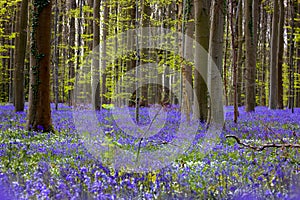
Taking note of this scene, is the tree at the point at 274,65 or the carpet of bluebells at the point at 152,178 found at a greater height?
the tree at the point at 274,65

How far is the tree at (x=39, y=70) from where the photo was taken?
1130 centimetres

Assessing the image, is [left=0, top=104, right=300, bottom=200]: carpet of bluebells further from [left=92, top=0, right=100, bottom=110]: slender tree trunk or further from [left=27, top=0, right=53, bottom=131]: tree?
[left=92, top=0, right=100, bottom=110]: slender tree trunk

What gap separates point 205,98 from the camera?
15.1m

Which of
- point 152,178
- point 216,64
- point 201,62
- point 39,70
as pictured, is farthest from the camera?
point 201,62

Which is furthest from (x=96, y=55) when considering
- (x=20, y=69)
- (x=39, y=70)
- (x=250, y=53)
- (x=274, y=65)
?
(x=39, y=70)

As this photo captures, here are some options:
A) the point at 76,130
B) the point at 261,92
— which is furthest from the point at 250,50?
the point at 261,92

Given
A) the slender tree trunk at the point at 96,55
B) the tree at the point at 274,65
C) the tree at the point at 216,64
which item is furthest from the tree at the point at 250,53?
the tree at the point at 216,64

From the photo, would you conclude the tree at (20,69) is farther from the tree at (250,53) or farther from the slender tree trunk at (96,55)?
the tree at (250,53)

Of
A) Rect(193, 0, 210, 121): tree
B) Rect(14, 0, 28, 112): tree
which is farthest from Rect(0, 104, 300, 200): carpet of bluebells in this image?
Rect(14, 0, 28, 112): tree

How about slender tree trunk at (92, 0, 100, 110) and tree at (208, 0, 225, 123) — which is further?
slender tree trunk at (92, 0, 100, 110)

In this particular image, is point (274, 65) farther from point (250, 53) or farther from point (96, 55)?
point (96, 55)

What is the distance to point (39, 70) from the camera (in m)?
11.4

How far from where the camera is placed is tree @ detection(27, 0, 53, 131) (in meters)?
11.3

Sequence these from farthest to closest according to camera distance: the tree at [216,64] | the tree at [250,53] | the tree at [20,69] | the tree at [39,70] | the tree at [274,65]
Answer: the tree at [274,65], the tree at [250,53], the tree at [20,69], the tree at [216,64], the tree at [39,70]
